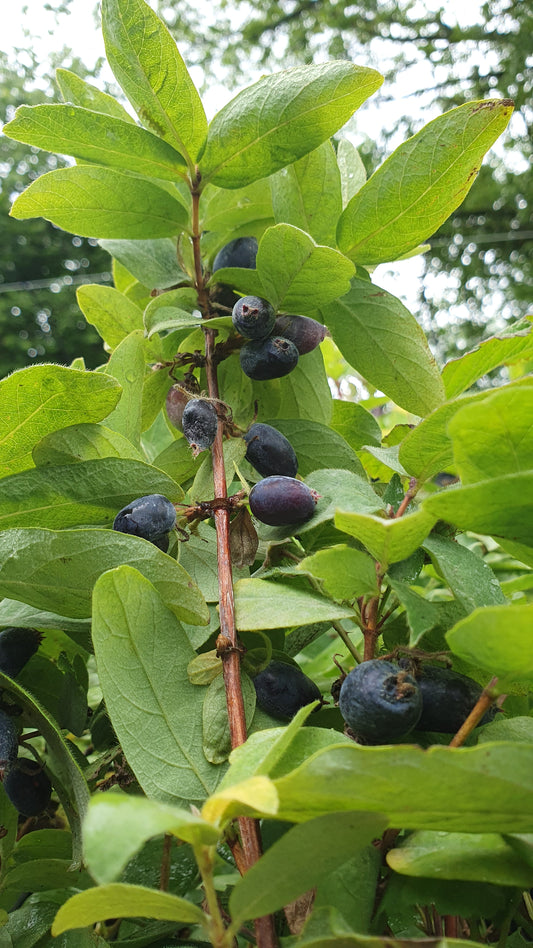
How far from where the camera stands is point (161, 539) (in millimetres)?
424

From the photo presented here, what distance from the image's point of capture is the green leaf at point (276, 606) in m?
0.34

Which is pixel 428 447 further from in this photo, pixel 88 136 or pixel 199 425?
pixel 88 136

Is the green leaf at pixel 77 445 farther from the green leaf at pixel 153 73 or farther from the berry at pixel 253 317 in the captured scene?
the green leaf at pixel 153 73

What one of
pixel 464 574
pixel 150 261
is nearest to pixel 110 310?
pixel 150 261

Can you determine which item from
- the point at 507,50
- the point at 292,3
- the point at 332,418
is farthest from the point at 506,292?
the point at 332,418

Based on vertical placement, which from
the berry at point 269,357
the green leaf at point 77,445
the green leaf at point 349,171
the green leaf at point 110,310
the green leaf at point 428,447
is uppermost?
the green leaf at point 349,171

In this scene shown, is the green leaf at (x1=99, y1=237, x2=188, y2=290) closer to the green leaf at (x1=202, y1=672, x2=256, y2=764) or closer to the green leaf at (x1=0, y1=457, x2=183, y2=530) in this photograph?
the green leaf at (x1=0, y1=457, x2=183, y2=530)

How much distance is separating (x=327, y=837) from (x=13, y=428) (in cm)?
28

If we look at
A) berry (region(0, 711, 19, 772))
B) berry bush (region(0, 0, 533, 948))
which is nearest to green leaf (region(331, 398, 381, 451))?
berry bush (region(0, 0, 533, 948))

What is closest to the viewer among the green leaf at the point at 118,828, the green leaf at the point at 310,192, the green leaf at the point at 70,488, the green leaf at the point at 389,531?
the green leaf at the point at 118,828

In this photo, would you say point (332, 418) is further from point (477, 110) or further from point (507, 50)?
point (507, 50)

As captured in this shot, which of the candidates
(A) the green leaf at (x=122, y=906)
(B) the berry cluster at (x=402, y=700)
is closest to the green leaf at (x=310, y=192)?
(B) the berry cluster at (x=402, y=700)

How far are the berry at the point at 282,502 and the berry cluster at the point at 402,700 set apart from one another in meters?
0.10

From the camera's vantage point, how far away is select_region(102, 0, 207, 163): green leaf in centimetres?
45
